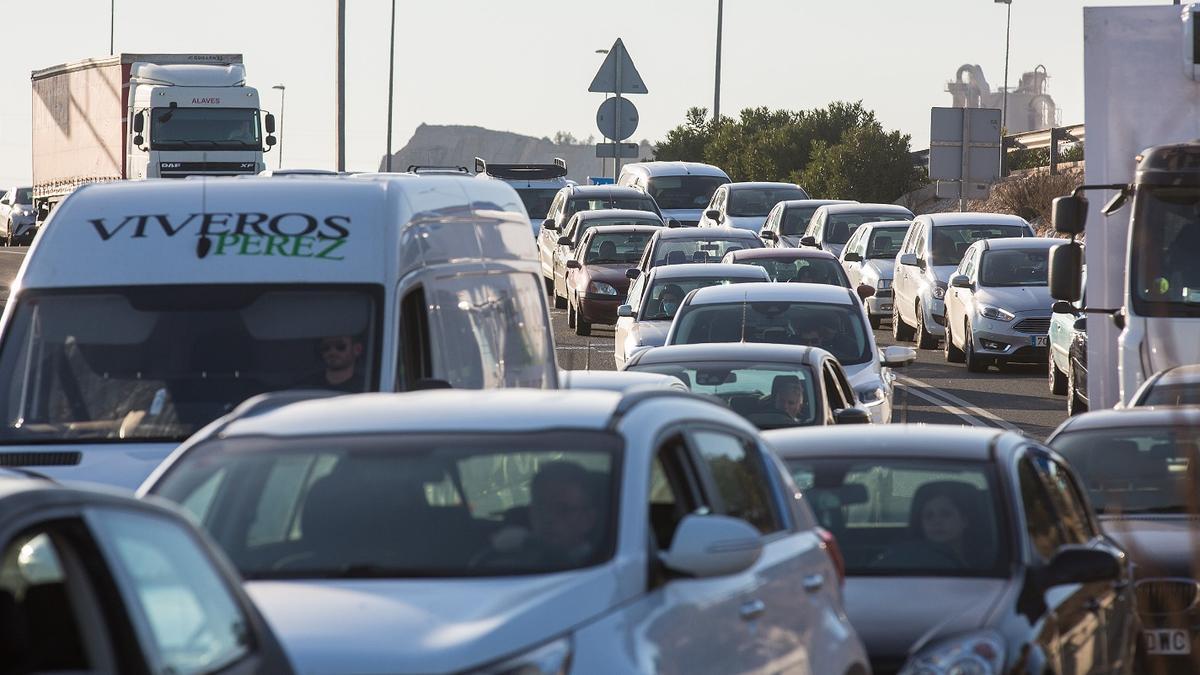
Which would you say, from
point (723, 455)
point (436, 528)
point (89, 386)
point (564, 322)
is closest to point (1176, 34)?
point (89, 386)

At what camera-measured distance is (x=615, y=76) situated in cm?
3691

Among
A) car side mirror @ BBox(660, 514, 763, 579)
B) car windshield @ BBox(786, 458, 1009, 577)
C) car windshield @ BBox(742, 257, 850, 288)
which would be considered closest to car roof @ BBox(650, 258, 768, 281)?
A: car windshield @ BBox(742, 257, 850, 288)

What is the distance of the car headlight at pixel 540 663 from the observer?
15.7 feet

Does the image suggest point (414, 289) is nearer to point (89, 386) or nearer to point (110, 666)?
point (89, 386)

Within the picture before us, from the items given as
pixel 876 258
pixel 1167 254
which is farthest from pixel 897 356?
pixel 876 258

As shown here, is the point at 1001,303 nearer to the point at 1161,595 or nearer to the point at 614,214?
the point at 614,214

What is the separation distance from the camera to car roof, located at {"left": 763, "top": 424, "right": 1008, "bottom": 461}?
338 inches

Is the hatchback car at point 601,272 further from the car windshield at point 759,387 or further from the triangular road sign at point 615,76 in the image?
the car windshield at point 759,387

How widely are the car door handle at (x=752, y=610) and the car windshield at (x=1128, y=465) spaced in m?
4.25

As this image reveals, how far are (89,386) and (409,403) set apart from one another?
3.52m

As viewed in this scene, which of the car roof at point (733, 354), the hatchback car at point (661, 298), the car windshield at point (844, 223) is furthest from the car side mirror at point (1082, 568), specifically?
the car windshield at point (844, 223)

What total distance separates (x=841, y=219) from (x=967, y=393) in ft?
44.8

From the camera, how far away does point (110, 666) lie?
3.69 metres

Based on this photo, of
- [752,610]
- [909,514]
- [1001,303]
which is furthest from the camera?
[1001,303]
